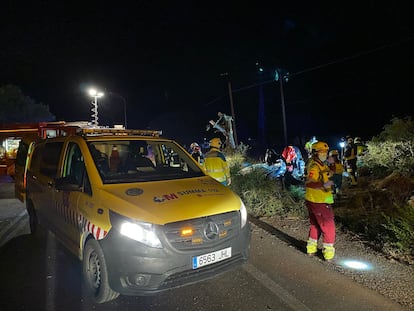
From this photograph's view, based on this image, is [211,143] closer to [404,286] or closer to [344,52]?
[404,286]

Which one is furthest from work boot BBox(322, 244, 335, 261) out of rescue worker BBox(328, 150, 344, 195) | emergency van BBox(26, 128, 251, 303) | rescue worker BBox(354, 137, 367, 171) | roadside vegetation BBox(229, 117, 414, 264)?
rescue worker BBox(354, 137, 367, 171)

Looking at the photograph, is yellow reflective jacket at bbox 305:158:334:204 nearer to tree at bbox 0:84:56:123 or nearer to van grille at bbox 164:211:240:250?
van grille at bbox 164:211:240:250

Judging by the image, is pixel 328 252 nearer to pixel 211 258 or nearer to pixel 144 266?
pixel 211 258

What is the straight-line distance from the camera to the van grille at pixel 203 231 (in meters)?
3.37

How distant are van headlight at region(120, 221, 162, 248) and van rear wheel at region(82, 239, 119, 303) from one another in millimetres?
472

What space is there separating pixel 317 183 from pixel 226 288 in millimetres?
1900

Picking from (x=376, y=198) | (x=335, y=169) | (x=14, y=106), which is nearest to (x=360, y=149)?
(x=335, y=169)

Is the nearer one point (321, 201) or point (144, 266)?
point (144, 266)

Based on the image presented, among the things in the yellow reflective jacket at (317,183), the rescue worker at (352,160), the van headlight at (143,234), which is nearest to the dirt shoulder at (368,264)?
the yellow reflective jacket at (317,183)

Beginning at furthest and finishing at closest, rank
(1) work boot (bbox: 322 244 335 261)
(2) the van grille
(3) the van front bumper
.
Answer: (1) work boot (bbox: 322 244 335 261)
(2) the van grille
(3) the van front bumper

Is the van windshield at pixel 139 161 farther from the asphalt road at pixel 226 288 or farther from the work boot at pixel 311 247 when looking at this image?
the work boot at pixel 311 247

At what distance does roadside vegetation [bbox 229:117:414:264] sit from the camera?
5.09 metres

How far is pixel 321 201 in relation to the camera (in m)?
4.74

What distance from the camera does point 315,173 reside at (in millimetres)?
4789
